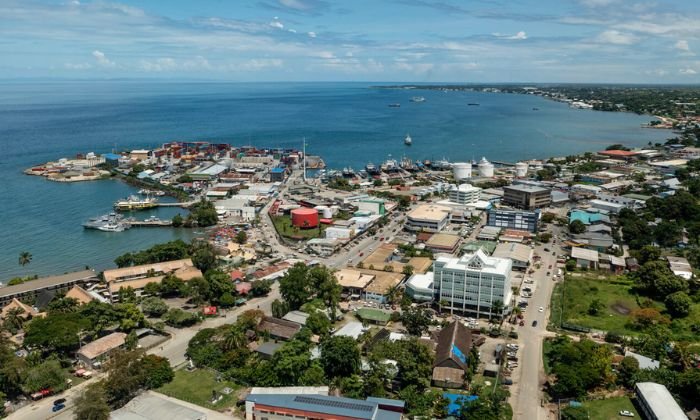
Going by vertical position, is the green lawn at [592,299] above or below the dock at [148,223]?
above

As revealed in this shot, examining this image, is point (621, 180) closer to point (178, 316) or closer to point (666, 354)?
point (666, 354)

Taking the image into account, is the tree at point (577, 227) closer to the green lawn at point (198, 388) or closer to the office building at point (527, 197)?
the office building at point (527, 197)

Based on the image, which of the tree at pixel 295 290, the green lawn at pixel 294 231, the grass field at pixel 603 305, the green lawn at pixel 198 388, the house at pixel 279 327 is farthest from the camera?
the green lawn at pixel 294 231

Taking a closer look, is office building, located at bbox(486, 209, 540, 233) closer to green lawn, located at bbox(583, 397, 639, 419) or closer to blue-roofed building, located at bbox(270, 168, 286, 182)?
green lawn, located at bbox(583, 397, 639, 419)

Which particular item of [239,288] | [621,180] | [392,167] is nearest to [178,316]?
[239,288]

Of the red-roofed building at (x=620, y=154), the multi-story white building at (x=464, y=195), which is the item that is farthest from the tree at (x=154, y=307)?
the red-roofed building at (x=620, y=154)

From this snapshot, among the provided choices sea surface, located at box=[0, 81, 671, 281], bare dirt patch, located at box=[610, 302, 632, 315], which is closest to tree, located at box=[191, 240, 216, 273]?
sea surface, located at box=[0, 81, 671, 281]

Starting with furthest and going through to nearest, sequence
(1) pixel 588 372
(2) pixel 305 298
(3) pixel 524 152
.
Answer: (3) pixel 524 152 → (2) pixel 305 298 → (1) pixel 588 372
